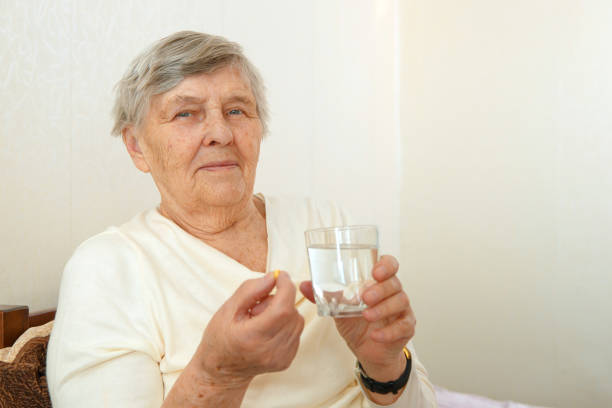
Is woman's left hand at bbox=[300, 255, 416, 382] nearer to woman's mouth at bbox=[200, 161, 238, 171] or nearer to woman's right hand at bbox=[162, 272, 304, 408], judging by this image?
woman's right hand at bbox=[162, 272, 304, 408]

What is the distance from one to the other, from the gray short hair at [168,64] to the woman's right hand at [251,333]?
0.62 metres

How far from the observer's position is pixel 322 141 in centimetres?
280

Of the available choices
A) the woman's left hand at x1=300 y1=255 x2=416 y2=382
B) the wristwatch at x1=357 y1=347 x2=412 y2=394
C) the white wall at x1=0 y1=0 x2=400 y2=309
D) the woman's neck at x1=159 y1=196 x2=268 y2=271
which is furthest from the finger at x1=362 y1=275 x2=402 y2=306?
the white wall at x1=0 y1=0 x2=400 y2=309

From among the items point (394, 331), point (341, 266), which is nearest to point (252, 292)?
point (341, 266)

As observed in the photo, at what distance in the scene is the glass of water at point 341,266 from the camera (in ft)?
2.97

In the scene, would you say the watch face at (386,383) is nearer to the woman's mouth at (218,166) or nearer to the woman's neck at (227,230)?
the woman's neck at (227,230)

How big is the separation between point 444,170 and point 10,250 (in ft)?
9.09

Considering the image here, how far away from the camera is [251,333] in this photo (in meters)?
0.85

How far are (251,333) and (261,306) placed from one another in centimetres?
7

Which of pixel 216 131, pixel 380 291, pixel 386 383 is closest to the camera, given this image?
pixel 380 291

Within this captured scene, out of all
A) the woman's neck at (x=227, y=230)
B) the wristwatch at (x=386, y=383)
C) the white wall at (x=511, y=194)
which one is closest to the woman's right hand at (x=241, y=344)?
the wristwatch at (x=386, y=383)

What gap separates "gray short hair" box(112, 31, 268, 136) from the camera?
4.12ft

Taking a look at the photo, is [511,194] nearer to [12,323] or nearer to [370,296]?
[370,296]

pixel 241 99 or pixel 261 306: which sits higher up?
pixel 241 99
